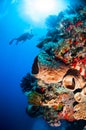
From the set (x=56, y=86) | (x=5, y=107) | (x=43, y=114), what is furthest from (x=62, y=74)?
(x=5, y=107)

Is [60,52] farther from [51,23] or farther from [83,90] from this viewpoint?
[51,23]

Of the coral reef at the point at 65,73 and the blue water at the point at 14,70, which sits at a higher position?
the blue water at the point at 14,70

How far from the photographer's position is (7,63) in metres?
110

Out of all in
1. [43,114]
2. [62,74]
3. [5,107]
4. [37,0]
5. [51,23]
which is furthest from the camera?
[5,107]

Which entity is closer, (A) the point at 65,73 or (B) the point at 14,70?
(A) the point at 65,73

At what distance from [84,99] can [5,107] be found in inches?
2208

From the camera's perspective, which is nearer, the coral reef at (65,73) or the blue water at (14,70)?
the coral reef at (65,73)

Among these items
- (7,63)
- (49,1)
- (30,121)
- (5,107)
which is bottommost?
(30,121)

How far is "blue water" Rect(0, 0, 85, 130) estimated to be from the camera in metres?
45.9

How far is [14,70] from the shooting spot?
361 ft

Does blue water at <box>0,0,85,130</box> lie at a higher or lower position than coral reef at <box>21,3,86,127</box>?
higher

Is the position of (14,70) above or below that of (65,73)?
above

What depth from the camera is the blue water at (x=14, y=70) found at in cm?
4591

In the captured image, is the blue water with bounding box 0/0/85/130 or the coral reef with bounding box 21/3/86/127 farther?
the blue water with bounding box 0/0/85/130
